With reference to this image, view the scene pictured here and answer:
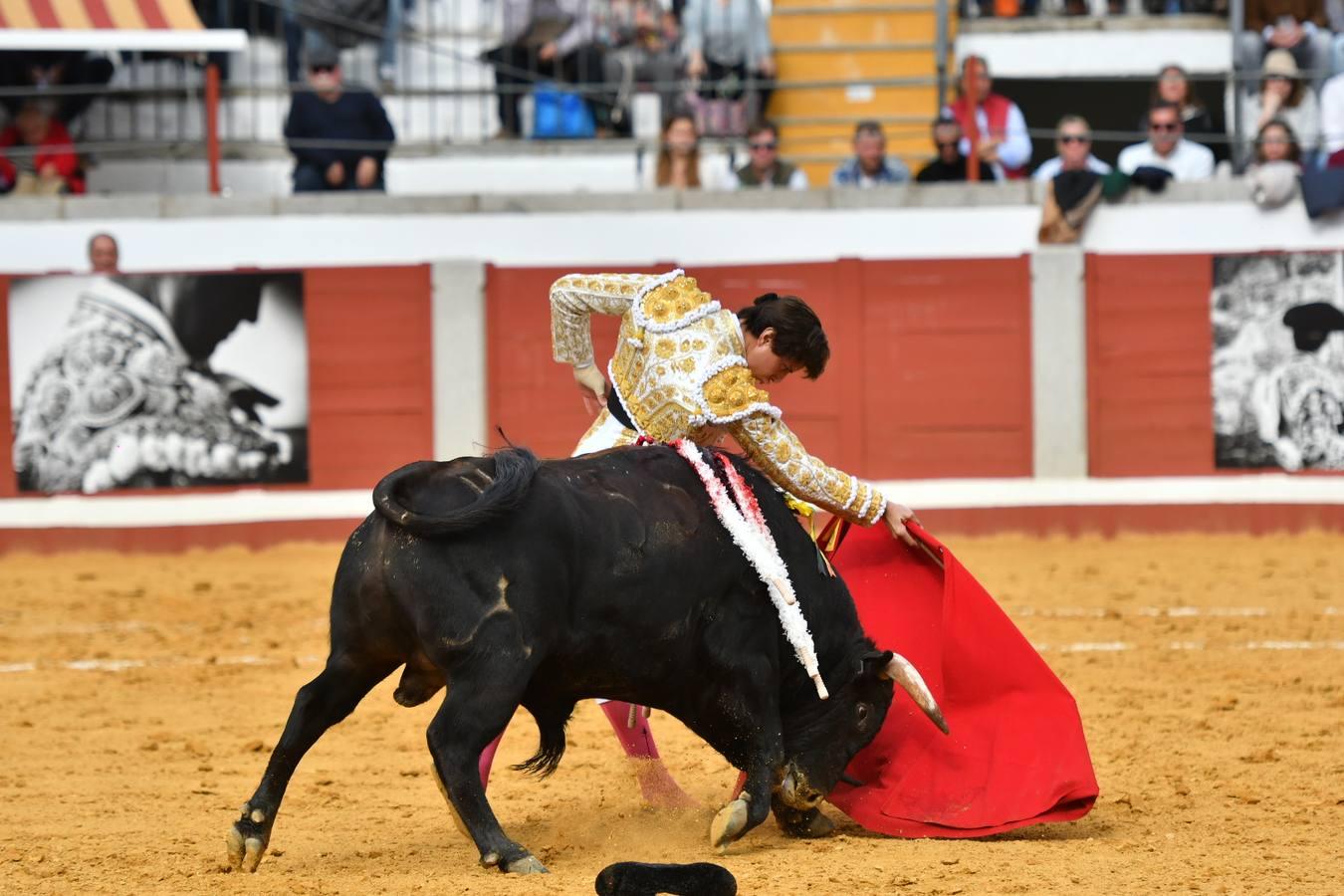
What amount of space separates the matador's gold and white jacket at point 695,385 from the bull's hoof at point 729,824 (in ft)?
2.09

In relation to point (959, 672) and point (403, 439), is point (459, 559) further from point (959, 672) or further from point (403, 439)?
point (403, 439)

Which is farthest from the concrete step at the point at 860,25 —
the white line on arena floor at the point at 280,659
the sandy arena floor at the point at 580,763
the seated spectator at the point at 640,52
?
the white line on arena floor at the point at 280,659

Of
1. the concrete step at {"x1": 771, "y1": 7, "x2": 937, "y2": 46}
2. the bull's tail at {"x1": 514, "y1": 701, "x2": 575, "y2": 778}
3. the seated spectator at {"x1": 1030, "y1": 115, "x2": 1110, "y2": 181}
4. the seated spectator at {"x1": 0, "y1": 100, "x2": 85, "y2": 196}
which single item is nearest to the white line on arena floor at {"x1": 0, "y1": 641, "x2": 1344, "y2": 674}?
the bull's tail at {"x1": 514, "y1": 701, "x2": 575, "y2": 778}

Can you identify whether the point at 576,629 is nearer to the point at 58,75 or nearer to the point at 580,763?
Result: the point at 580,763

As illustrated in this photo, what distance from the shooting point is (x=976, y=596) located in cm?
428

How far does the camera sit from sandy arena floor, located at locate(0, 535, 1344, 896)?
359 cm

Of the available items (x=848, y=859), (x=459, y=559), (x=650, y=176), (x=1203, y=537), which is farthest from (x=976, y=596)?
(x=650, y=176)

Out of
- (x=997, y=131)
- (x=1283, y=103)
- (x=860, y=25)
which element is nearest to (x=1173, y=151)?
(x=997, y=131)

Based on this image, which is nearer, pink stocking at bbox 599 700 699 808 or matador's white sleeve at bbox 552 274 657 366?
matador's white sleeve at bbox 552 274 657 366

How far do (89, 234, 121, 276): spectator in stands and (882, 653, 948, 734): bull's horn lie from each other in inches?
253

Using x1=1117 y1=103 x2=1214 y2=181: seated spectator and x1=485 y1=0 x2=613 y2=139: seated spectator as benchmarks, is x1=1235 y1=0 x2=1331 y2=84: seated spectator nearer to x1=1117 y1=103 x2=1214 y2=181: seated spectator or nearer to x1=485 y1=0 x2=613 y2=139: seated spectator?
x1=1117 y1=103 x2=1214 y2=181: seated spectator

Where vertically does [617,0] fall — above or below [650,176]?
above

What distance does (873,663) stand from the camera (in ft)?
13.3

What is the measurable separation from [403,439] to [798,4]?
375 centimetres
